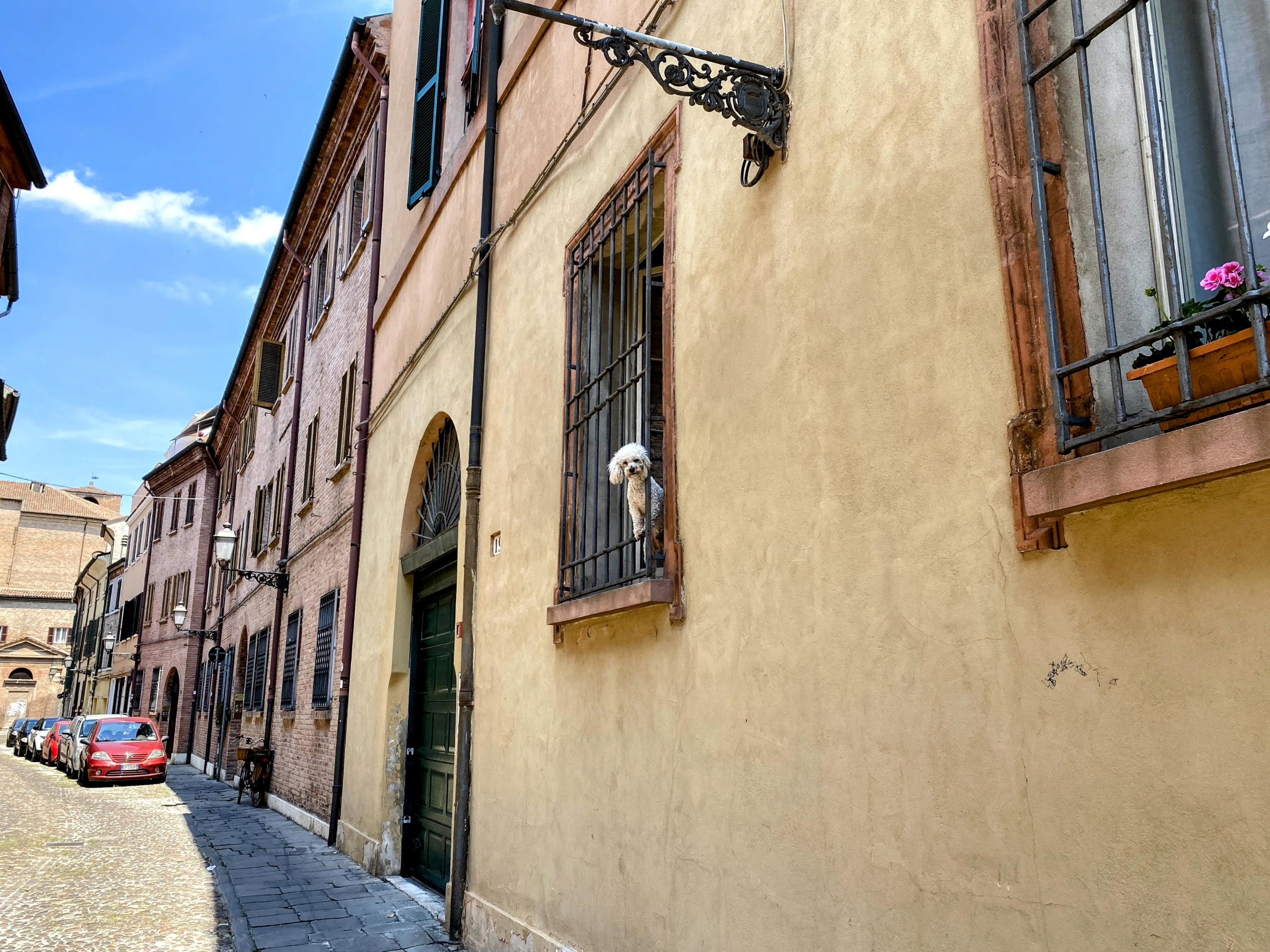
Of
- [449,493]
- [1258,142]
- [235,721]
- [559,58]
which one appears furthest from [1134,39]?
[235,721]

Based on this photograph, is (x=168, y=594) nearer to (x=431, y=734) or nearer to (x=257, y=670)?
(x=257, y=670)

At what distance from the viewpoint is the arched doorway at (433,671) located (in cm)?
764

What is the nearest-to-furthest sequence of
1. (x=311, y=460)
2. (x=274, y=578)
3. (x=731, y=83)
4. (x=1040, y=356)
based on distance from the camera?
(x=1040, y=356) < (x=731, y=83) < (x=311, y=460) < (x=274, y=578)

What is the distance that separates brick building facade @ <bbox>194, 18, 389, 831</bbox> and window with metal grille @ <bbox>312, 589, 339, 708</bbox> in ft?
0.09

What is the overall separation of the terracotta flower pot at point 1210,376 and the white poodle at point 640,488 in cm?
239

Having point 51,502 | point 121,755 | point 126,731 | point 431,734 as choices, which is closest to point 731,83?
point 431,734

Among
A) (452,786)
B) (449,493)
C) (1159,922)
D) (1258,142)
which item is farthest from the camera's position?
(449,493)

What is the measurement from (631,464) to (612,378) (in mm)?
905

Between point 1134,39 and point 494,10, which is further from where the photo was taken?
point 494,10

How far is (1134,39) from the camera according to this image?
2.45 meters

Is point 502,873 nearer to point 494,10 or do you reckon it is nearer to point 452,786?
point 452,786

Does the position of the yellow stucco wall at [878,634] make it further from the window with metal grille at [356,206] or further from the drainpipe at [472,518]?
the window with metal grille at [356,206]

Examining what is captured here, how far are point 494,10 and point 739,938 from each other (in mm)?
3600

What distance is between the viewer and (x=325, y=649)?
38.8 feet
